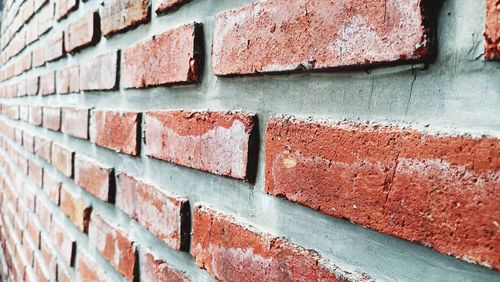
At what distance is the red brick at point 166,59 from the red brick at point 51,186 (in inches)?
23.8

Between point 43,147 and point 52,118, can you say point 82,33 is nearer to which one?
point 52,118

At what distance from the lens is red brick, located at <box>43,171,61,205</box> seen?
127cm

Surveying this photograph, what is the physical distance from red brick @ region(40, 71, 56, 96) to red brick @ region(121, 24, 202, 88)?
25.0 inches

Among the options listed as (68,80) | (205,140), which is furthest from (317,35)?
(68,80)

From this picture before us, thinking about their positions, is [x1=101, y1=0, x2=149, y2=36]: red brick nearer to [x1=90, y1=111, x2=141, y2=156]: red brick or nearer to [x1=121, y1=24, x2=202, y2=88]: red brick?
[x1=121, y1=24, x2=202, y2=88]: red brick

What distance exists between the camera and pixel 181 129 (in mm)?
632

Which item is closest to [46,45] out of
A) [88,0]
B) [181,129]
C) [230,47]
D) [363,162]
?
[88,0]

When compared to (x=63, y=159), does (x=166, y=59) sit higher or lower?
higher

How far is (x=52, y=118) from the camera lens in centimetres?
133

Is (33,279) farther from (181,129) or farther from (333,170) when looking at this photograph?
(333,170)

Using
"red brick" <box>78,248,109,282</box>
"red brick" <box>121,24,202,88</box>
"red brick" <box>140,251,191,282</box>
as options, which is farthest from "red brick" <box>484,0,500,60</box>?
"red brick" <box>78,248,109,282</box>

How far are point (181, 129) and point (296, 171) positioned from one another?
24 cm

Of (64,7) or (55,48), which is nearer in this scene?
(64,7)

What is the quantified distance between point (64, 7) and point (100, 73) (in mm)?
356
